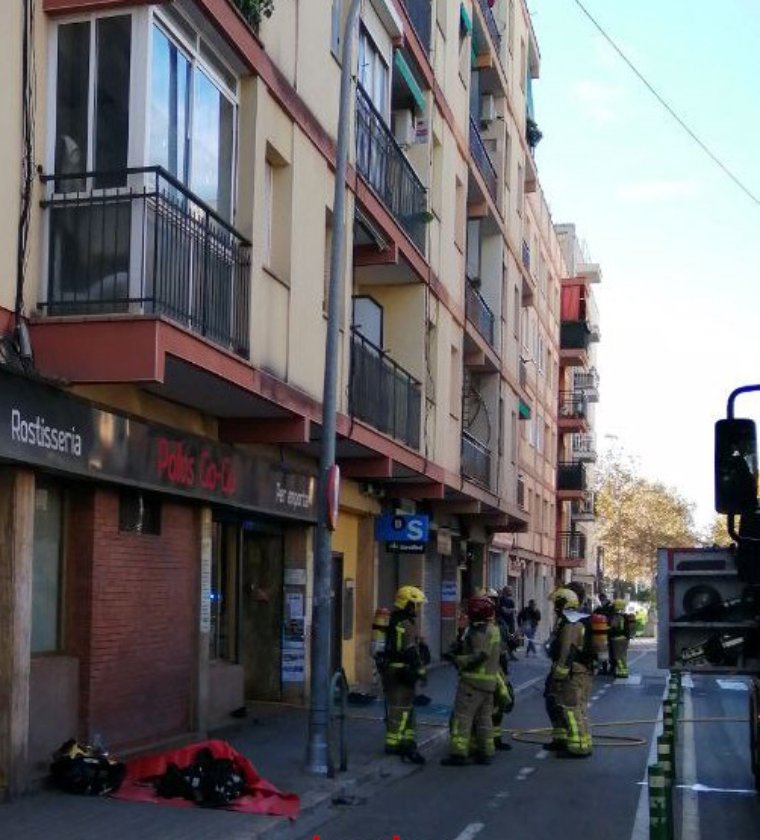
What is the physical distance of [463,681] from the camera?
45.1 feet

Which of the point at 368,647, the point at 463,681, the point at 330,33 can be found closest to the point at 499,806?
the point at 463,681

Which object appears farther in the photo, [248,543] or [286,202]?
[248,543]

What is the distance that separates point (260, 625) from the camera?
1800 centimetres

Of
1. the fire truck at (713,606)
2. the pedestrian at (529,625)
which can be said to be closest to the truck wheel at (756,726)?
the fire truck at (713,606)

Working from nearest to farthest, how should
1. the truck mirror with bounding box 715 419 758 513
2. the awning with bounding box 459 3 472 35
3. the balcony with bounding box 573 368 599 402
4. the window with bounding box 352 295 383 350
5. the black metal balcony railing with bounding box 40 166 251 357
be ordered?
the truck mirror with bounding box 715 419 758 513 → the black metal balcony railing with bounding box 40 166 251 357 → the window with bounding box 352 295 383 350 → the awning with bounding box 459 3 472 35 → the balcony with bounding box 573 368 599 402

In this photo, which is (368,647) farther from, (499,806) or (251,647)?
(499,806)

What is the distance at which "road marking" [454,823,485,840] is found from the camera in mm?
9997

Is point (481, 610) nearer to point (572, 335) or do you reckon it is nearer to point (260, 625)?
point (260, 625)

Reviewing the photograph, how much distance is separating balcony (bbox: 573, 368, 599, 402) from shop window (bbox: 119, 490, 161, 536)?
51128 mm

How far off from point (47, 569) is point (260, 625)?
6856mm

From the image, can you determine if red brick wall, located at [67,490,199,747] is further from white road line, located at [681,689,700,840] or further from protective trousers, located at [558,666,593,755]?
white road line, located at [681,689,700,840]

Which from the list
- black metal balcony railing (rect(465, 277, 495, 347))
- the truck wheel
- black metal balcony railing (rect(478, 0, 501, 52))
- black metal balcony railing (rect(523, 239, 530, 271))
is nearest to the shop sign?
the truck wheel

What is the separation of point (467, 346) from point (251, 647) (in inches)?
455

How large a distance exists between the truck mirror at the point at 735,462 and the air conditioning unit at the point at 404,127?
15408 millimetres
